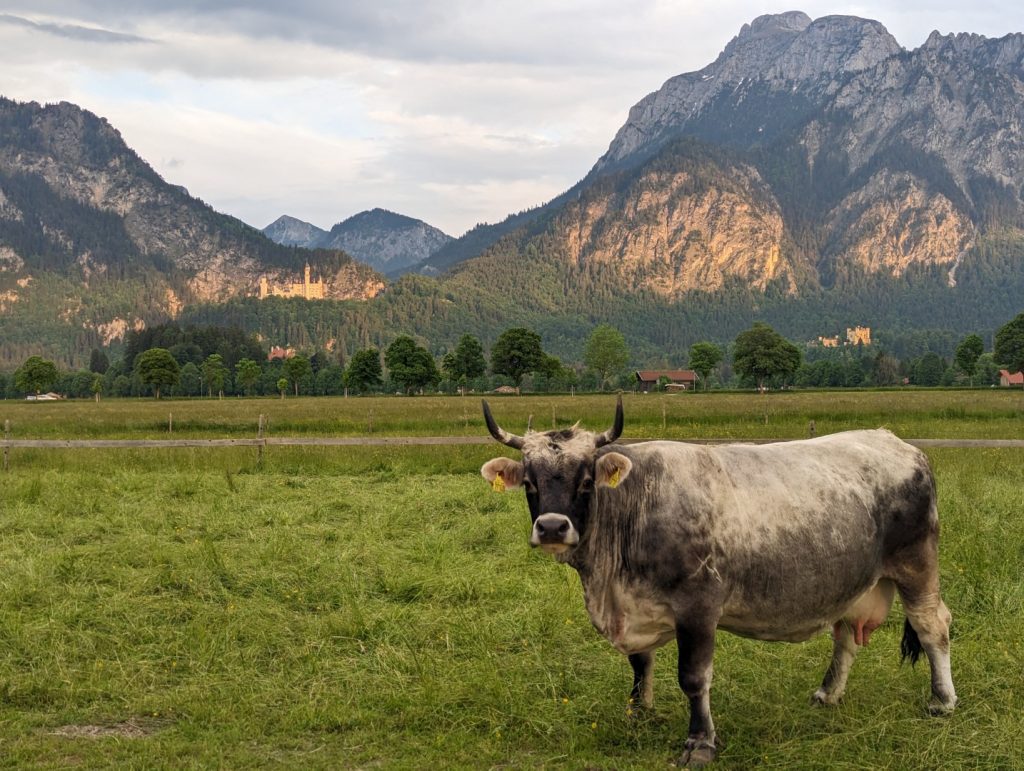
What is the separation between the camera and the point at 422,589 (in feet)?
33.9

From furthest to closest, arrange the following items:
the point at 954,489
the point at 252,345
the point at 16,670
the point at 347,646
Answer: the point at 252,345 → the point at 954,489 → the point at 347,646 → the point at 16,670

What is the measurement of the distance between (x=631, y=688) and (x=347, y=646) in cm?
293

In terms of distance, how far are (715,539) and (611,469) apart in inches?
36.3

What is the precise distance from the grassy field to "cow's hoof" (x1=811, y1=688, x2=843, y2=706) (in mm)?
78

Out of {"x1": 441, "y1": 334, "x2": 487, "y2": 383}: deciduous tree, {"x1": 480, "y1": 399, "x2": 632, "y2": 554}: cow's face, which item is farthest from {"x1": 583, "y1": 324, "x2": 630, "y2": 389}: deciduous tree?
{"x1": 480, "y1": 399, "x2": 632, "y2": 554}: cow's face

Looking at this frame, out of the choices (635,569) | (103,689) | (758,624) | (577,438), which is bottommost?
(103,689)

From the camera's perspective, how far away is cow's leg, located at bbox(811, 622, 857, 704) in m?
7.13

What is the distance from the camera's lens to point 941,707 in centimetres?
679

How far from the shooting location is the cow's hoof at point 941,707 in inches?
266

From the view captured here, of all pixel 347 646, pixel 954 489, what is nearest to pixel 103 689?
pixel 347 646

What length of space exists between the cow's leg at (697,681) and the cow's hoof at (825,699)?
1449 mm

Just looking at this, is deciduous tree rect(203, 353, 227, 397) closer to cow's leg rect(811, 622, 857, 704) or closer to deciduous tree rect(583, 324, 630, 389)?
deciduous tree rect(583, 324, 630, 389)

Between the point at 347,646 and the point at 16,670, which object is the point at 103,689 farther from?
the point at 347,646

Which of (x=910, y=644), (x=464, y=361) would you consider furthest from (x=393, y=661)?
(x=464, y=361)
